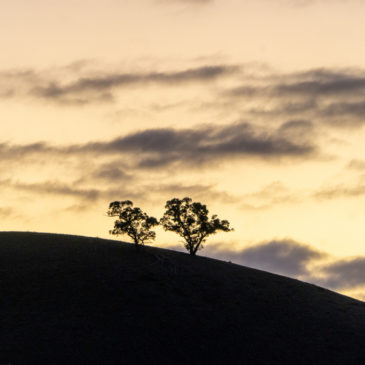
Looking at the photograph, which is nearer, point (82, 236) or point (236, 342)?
point (236, 342)

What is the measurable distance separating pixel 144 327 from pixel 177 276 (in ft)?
53.8

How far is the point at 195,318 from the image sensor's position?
7425 centimetres

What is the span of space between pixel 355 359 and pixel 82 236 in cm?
5269

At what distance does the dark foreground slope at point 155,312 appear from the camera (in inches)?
2557

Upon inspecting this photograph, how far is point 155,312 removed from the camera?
2913 inches

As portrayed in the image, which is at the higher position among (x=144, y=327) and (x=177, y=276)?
(x=177, y=276)

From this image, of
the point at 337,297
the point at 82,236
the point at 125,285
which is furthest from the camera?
the point at 82,236

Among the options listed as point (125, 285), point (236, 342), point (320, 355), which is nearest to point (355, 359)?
point (320, 355)

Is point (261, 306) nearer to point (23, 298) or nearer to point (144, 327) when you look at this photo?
point (144, 327)

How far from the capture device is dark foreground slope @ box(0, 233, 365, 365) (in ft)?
213

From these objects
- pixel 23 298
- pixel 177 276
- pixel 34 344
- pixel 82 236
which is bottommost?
pixel 34 344

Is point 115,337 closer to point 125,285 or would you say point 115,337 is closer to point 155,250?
point 125,285

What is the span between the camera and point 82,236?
105062 millimetres

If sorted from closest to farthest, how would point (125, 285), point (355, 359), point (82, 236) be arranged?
point (355, 359)
point (125, 285)
point (82, 236)
